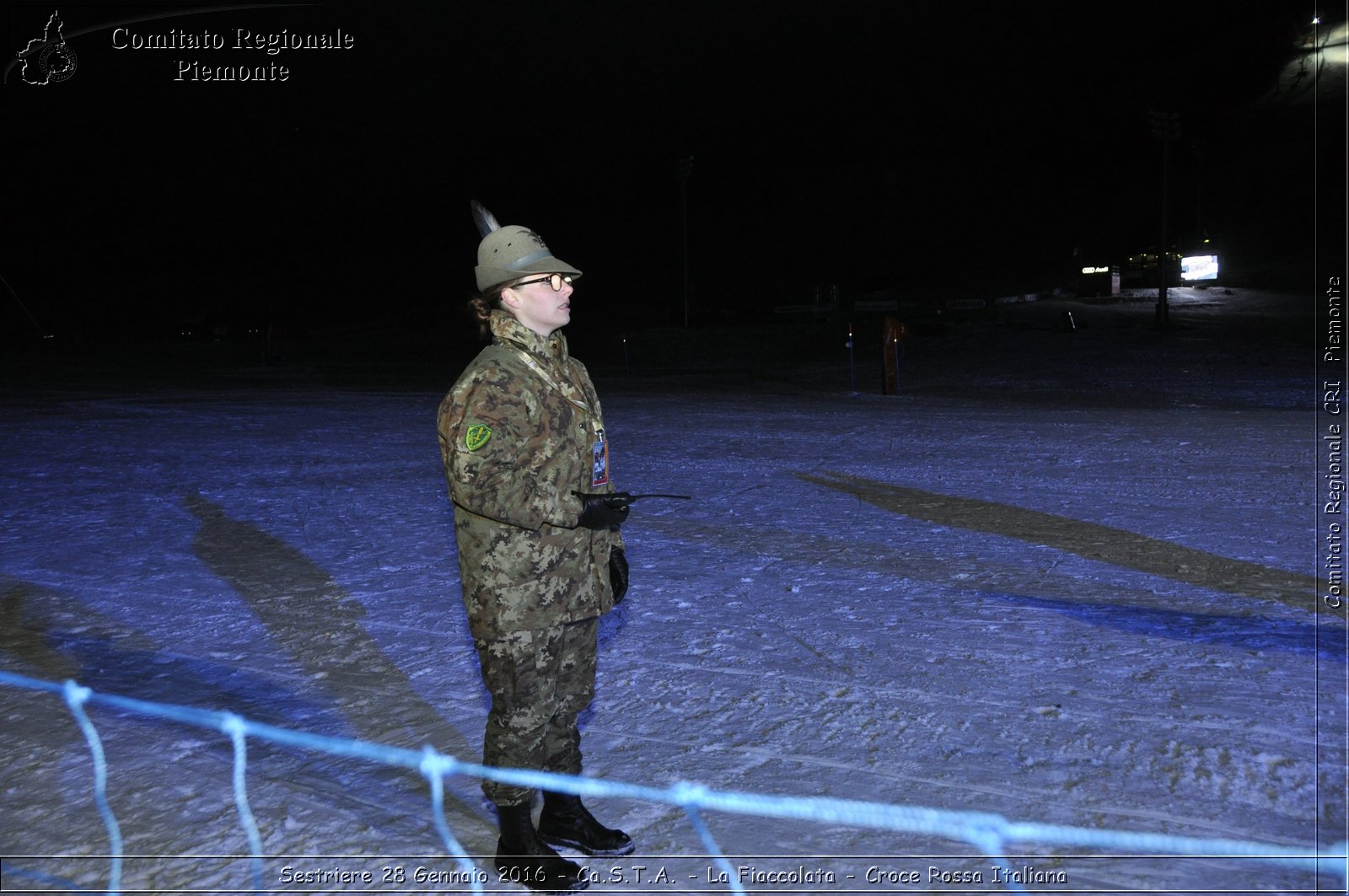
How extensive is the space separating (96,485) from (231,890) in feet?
29.3

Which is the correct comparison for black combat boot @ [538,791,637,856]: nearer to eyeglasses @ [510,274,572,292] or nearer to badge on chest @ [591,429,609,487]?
badge on chest @ [591,429,609,487]

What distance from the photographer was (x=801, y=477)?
1068cm

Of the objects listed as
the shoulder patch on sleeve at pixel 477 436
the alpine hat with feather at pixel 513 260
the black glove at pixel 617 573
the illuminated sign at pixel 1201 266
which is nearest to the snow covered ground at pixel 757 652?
the black glove at pixel 617 573

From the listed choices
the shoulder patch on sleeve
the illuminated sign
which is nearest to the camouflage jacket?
the shoulder patch on sleeve

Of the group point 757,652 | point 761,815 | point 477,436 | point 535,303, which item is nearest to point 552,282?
point 535,303

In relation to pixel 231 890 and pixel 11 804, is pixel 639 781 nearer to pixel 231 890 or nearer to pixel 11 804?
pixel 231 890

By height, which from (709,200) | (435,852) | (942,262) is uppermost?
(709,200)

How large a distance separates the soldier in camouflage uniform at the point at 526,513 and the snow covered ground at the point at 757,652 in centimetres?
45

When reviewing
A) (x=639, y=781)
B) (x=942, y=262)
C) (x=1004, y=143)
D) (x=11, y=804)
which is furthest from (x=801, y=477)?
(x=1004, y=143)

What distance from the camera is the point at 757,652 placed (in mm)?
5301

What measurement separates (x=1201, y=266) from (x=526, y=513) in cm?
6090

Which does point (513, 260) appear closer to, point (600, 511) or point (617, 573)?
point (600, 511)

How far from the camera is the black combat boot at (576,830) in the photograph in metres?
3.33

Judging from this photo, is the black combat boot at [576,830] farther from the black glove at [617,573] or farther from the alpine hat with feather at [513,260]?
the alpine hat with feather at [513,260]
